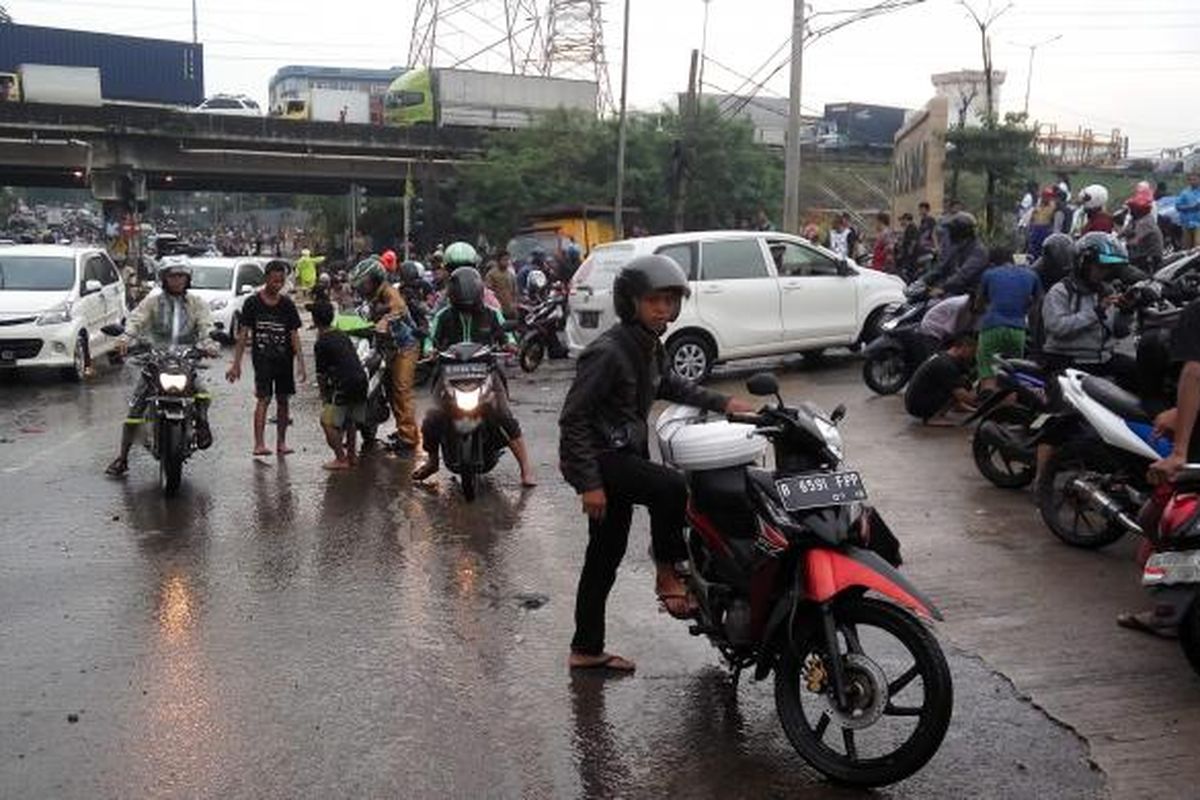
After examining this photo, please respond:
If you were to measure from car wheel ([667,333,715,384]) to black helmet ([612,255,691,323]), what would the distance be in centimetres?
889

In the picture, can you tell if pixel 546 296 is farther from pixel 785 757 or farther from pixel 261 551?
pixel 785 757


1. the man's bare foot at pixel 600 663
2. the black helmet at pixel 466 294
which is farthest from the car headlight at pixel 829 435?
the black helmet at pixel 466 294

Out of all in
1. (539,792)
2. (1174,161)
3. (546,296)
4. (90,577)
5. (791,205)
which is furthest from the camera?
(1174,161)

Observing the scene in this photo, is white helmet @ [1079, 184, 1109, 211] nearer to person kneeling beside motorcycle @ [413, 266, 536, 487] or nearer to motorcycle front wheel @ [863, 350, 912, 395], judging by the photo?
motorcycle front wheel @ [863, 350, 912, 395]

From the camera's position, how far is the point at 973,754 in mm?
4109

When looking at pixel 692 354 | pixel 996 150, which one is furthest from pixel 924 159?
pixel 692 354

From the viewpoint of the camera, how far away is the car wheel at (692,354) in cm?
1357

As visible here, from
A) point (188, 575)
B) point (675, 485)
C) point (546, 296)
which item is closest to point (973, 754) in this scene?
point (675, 485)

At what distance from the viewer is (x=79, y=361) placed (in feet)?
49.6

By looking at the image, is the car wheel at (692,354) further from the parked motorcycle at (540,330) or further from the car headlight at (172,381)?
the car headlight at (172,381)

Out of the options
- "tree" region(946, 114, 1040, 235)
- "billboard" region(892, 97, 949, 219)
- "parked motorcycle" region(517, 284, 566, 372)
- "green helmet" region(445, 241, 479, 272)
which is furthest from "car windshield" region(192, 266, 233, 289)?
"tree" region(946, 114, 1040, 235)

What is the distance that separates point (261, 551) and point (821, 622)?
4.19 metres

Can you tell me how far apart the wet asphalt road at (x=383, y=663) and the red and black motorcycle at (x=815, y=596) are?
18 cm

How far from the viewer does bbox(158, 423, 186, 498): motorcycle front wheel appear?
27.7 ft
